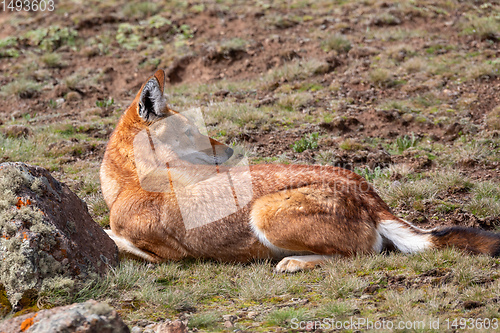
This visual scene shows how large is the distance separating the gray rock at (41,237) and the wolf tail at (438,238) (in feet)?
8.76

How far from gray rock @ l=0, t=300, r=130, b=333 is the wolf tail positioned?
8.84 ft

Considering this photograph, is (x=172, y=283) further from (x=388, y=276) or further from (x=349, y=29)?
(x=349, y=29)

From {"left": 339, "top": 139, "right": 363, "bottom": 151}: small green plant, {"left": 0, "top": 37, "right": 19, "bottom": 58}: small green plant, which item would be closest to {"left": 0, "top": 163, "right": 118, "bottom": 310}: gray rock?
{"left": 339, "top": 139, "right": 363, "bottom": 151}: small green plant

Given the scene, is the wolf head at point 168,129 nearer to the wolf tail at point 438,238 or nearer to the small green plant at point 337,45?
the wolf tail at point 438,238

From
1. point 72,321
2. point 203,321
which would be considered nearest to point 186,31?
point 203,321

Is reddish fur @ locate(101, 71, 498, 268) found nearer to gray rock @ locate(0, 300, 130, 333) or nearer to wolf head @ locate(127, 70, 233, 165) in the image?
wolf head @ locate(127, 70, 233, 165)

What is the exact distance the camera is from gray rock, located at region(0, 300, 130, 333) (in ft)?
8.68

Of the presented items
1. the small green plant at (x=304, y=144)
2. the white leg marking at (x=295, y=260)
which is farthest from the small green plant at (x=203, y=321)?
the small green plant at (x=304, y=144)

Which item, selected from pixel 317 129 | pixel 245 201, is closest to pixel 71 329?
pixel 245 201

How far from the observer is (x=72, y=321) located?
104 inches

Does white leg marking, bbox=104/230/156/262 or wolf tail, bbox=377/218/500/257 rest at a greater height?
white leg marking, bbox=104/230/156/262

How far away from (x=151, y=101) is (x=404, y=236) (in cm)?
301

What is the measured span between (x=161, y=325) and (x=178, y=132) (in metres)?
2.67

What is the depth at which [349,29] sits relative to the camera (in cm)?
1289
